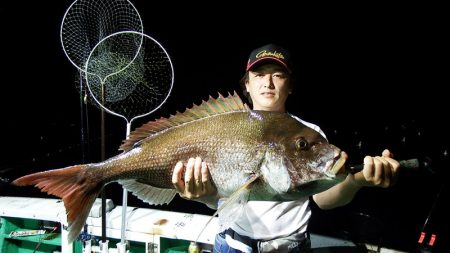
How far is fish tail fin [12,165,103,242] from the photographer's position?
2.14 meters

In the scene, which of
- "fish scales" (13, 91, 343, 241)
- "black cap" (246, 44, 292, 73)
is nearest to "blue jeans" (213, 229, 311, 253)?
"fish scales" (13, 91, 343, 241)

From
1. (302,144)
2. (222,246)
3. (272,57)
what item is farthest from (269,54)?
(222,246)

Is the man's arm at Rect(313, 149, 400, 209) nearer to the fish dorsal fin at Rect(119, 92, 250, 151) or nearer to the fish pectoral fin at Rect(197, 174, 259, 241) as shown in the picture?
the fish pectoral fin at Rect(197, 174, 259, 241)

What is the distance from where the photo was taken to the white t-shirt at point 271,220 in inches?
96.4

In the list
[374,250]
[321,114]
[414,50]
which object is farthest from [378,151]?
[414,50]

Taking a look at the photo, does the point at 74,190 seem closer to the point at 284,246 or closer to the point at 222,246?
the point at 222,246

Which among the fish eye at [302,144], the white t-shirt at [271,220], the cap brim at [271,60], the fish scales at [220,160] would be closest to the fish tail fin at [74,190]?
the fish scales at [220,160]

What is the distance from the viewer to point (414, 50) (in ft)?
202

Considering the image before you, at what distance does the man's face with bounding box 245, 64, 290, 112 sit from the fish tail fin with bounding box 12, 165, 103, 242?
1.49 m

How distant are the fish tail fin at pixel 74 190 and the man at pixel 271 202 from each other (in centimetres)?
62

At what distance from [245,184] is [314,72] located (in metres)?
59.4

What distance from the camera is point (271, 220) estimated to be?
8.07ft

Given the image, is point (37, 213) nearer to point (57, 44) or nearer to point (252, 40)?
point (57, 44)

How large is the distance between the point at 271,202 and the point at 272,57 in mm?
1255
